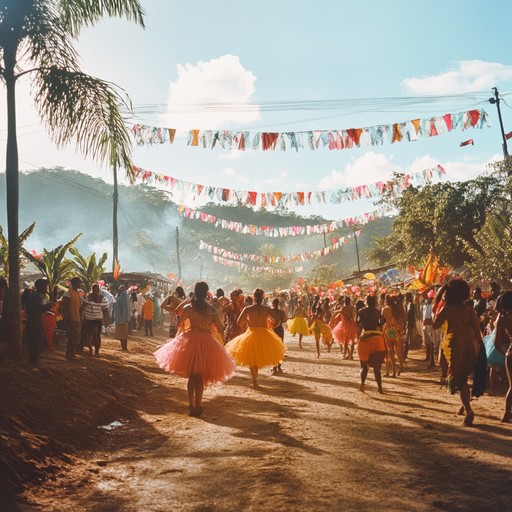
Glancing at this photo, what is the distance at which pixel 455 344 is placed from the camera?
853 cm

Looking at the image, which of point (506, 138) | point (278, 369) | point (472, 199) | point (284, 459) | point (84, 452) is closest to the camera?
point (284, 459)

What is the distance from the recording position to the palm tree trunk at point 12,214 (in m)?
10.6

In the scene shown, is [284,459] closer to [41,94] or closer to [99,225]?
[41,94]

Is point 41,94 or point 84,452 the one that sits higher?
point 41,94

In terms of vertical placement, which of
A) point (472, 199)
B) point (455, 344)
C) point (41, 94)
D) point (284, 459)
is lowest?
point (284, 459)

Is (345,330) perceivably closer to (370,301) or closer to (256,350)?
(256,350)

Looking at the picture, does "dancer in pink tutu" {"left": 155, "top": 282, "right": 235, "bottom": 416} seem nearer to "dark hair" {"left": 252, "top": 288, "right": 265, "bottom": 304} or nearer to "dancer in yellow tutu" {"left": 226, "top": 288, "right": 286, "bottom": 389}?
"dancer in yellow tutu" {"left": 226, "top": 288, "right": 286, "bottom": 389}

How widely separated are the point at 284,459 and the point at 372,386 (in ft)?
22.1

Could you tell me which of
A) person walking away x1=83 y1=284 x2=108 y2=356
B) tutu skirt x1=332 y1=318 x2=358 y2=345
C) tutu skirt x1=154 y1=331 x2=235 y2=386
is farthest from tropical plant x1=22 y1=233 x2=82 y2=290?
tutu skirt x1=154 y1=331 x2=235 y2=386

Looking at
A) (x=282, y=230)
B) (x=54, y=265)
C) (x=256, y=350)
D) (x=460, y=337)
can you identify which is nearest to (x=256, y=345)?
(x=256, y=350)

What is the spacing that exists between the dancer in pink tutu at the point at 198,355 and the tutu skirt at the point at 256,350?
248 cm

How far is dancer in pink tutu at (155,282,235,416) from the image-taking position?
30.9 ft

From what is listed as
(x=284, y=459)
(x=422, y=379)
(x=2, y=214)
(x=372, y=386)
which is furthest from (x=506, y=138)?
(x=2, y=214)

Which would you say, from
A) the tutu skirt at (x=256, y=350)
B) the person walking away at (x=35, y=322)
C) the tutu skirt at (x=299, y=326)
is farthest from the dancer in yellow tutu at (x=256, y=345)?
the tutu skirt at (x=299, y=326)
